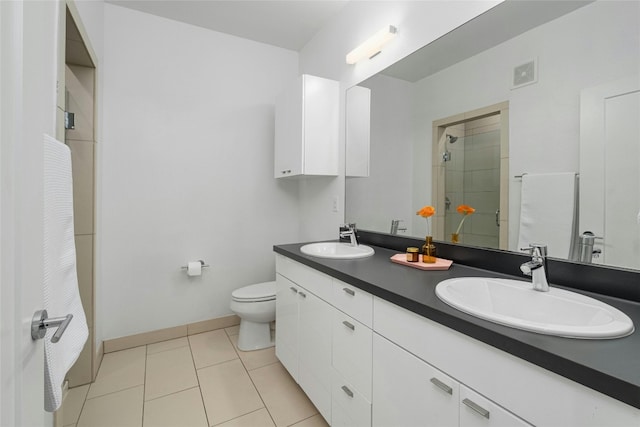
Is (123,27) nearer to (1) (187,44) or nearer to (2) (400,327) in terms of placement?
(1) (187,44)

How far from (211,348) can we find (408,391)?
1.83 meters

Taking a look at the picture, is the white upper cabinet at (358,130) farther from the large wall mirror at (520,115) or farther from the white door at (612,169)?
the white door at (612,169)

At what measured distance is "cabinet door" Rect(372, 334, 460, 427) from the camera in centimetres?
84

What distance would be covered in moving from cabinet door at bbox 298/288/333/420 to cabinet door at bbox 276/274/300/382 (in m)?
0.07

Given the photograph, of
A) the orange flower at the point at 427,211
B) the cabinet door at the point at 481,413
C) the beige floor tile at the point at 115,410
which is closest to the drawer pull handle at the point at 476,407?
the cabinet door at the point at 481,413

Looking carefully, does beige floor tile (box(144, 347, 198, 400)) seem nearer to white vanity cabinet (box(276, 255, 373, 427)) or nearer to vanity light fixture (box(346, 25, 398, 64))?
white vanity cabinet (box(276, 255, 373, 427))

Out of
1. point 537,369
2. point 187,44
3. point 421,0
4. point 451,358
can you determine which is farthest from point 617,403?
point 187,44

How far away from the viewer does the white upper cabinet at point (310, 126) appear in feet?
7.24

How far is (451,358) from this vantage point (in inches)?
32.6

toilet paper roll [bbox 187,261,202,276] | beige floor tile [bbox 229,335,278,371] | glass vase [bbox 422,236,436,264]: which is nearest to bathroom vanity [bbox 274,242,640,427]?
glass vase [bbox 422,236,436,264]

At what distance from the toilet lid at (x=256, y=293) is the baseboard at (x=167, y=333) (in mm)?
499

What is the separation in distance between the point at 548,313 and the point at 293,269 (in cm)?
121

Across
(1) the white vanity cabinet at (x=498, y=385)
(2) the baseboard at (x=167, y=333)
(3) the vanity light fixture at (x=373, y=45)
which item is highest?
(3) the vanity light fixture at (x=373, y=45)

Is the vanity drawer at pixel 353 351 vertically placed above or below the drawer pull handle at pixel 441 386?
below
